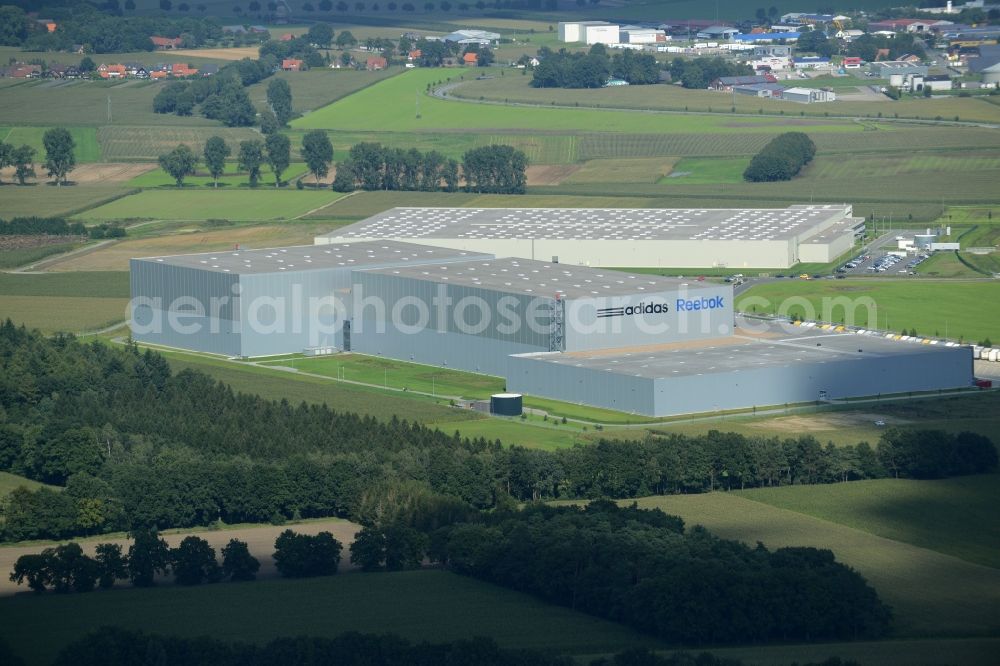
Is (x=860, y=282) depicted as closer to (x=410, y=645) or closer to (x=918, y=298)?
(x=918, y=298)

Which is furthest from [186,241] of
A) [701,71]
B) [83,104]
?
[701,71]

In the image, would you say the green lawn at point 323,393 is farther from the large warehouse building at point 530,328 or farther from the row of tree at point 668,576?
the row of tree at point 668,576

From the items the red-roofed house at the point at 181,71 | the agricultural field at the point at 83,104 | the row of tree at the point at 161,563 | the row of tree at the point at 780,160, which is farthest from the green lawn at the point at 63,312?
the red-roofed house at the point at 181,71

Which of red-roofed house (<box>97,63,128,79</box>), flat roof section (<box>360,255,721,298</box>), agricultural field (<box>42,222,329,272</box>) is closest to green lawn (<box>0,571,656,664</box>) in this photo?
flat roof section (<box>360,255,721,298</box>)

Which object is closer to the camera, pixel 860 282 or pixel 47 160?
pixel 860 282

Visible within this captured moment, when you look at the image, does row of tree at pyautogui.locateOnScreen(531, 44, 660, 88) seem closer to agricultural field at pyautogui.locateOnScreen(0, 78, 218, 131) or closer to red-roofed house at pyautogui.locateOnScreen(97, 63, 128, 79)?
agricultural field at pyautogui.locateOnScreen(0, 78, 218, 131)

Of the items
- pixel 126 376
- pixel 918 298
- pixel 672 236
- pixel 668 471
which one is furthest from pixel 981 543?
pixel 672 236
